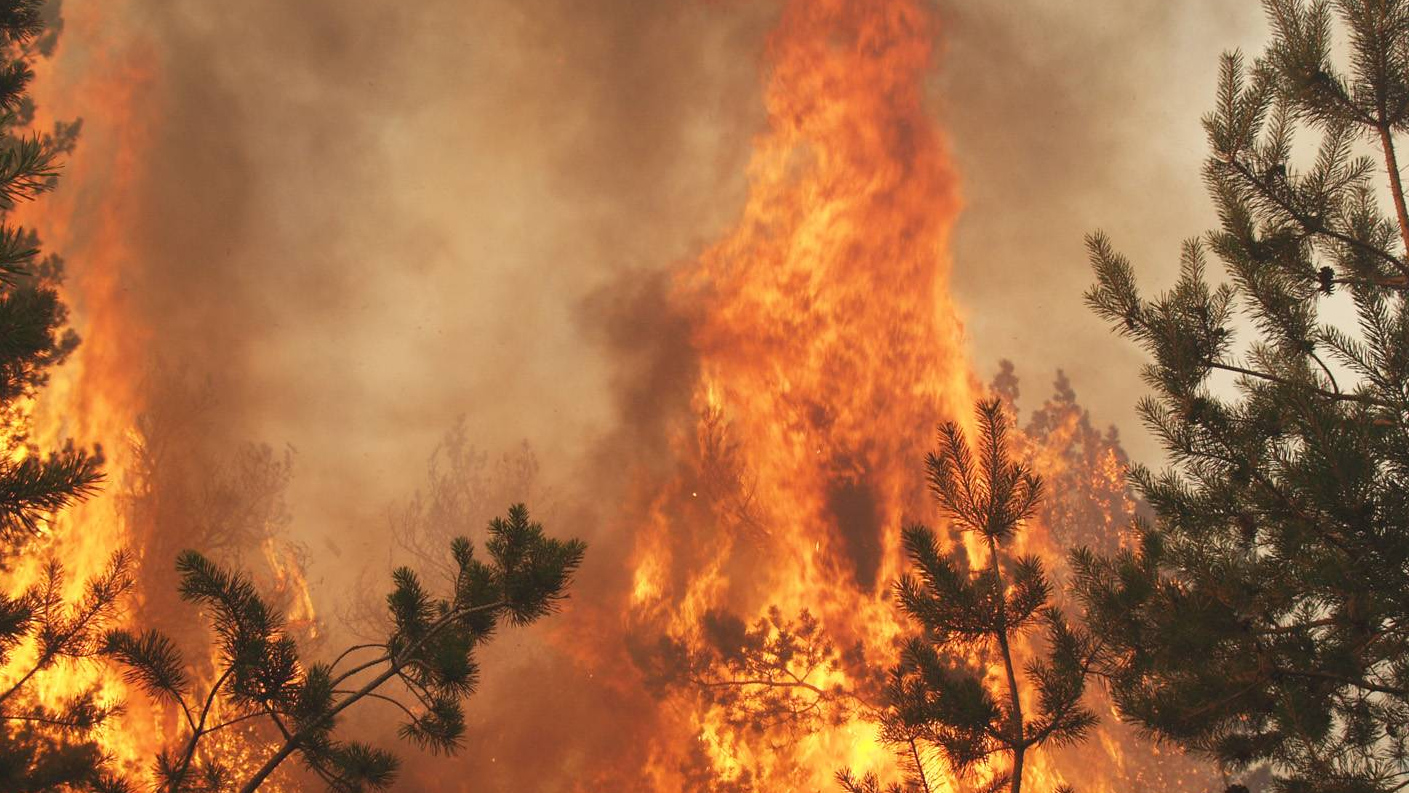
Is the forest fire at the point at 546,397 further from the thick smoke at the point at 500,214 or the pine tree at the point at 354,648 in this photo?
the pine tree at the point at 354,648

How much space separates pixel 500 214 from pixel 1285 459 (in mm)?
7298

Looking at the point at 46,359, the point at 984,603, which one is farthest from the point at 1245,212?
the point at 46,359

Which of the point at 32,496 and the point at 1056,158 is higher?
the point at 1056,158

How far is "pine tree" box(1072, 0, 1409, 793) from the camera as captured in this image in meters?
2.62

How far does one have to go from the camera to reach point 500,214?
8344 mm

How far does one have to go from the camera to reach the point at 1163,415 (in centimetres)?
371

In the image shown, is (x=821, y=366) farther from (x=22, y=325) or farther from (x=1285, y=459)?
(x=22, y=325)

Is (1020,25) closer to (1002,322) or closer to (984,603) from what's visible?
(1002,322)

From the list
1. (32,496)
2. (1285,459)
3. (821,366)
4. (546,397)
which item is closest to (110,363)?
(546,397)

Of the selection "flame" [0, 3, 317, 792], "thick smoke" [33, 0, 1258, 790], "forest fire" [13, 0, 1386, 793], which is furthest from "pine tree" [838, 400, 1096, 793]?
"flame" [0, 3, 317, 792]

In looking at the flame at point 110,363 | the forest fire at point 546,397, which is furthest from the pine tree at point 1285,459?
the flame at point 110,363

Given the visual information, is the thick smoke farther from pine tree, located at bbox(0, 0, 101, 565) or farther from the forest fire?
pine tree, located at bbox(0, 0, 101, 565)

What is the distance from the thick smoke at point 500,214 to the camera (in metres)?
7.02

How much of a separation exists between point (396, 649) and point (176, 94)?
7147 mm
